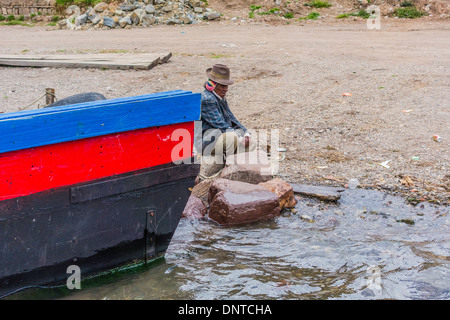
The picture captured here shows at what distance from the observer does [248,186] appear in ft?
16.5

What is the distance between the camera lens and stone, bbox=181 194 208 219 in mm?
5062

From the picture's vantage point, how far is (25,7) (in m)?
21.8

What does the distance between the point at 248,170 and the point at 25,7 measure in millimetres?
19600

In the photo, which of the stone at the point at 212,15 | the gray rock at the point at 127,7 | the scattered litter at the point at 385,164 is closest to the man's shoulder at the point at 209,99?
the scattered litter at the point at 385,164

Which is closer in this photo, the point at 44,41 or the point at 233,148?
the point at 233,148

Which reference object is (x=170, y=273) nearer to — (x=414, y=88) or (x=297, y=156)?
(x=297, y=156)

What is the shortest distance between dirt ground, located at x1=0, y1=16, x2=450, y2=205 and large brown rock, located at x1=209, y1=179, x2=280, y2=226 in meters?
0.93

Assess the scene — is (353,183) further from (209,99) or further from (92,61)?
(92,61)

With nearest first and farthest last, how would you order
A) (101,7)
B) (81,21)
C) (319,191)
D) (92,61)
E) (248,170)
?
(319,191) < (248,170) < (92,61) < (81,21) < (101,7)

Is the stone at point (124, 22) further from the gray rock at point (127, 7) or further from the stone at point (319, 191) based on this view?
the stone at point (319, 191)

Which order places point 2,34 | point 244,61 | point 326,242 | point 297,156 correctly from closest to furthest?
point 326,242 → point 297,156 → point 244,61 → point 2,34

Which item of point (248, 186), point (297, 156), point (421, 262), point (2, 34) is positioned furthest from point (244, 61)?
point (2, 34)

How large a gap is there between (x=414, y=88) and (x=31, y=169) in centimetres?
703

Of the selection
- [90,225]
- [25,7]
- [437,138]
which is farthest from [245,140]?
[25,7]
